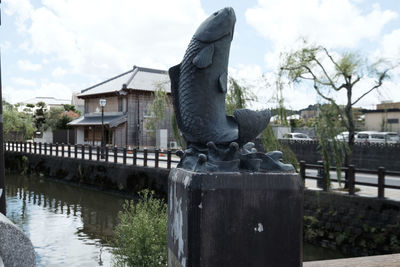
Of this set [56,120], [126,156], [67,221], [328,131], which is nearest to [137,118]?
[126,156]

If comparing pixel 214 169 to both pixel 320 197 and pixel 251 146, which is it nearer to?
pixel 251 146

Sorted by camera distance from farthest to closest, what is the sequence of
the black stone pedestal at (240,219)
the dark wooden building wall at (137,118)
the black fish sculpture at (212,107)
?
the dark wooden building wall at (137,118)
the black fish sculpture at (212,107)
the black stone pedestal at (240,219)

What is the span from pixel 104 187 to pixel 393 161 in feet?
41.6

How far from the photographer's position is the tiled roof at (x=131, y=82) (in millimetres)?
27564

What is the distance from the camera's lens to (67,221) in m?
11.7

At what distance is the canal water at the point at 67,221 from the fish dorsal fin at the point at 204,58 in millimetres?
4378

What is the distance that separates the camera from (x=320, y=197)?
9664 millimetres

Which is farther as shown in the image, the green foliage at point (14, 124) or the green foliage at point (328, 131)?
the green foliage at point (14, 124)

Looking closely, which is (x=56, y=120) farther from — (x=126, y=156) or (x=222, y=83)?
(x=222, y=83)

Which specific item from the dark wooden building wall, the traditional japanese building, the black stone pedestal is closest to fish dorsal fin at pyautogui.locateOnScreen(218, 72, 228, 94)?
the black stone pedestal

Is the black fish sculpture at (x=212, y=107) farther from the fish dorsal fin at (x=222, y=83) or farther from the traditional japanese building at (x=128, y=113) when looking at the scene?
the traditional japanese building at (x=128, y=113)

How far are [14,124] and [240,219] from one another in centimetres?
3539

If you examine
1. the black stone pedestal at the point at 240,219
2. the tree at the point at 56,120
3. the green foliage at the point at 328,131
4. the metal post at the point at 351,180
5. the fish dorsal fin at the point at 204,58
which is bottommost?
the metal post at the point at 351,180

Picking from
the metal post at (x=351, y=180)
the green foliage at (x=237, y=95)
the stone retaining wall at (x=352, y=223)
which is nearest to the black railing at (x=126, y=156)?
the green foliage at (x=237, y=95)
